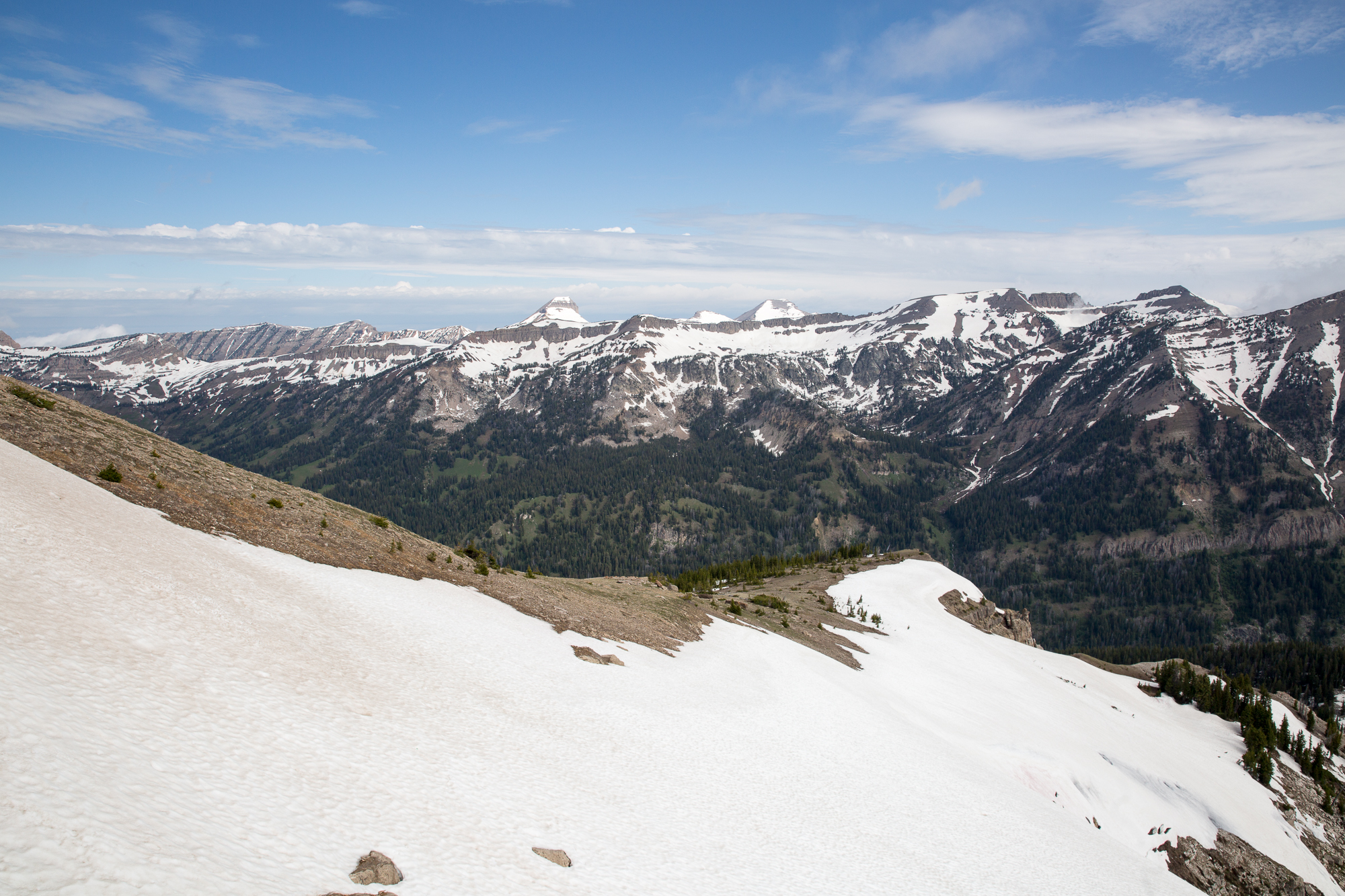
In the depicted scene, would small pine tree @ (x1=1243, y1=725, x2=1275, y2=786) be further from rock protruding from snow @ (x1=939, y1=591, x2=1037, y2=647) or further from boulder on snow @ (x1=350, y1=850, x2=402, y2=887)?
boulder on snow @ (x1=350, y1=850, x2=402, y2=887)

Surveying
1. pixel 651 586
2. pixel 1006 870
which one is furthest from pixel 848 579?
pixel 1006 870

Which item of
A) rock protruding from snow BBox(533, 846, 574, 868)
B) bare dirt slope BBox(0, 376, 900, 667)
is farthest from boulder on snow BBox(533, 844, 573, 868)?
bare dirt slope BBox(0, 376, 900, 667)

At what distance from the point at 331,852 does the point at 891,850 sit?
15.6m

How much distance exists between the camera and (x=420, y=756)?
1441cm

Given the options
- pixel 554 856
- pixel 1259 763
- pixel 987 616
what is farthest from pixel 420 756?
pixel 987 616

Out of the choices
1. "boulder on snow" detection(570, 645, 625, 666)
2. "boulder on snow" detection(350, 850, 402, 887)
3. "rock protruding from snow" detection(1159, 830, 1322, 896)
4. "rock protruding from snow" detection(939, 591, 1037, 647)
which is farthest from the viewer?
"rock protruding from snow" detection(939, 591, 1037, 647)

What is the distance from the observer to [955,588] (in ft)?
267

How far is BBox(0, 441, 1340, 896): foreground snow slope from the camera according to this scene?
9.33 m

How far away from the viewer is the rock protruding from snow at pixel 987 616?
75.1 meters

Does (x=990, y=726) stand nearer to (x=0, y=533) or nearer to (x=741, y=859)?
(x=741, y=859)

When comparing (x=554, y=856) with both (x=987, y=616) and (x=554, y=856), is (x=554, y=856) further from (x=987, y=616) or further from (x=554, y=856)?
(x=987, y=616)

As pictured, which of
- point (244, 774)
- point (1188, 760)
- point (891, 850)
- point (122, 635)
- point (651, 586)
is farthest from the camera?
point (651, 586)

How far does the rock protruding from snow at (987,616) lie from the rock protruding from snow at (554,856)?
70.6 m

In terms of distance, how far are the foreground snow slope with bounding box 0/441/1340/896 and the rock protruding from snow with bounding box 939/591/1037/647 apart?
134 ft
